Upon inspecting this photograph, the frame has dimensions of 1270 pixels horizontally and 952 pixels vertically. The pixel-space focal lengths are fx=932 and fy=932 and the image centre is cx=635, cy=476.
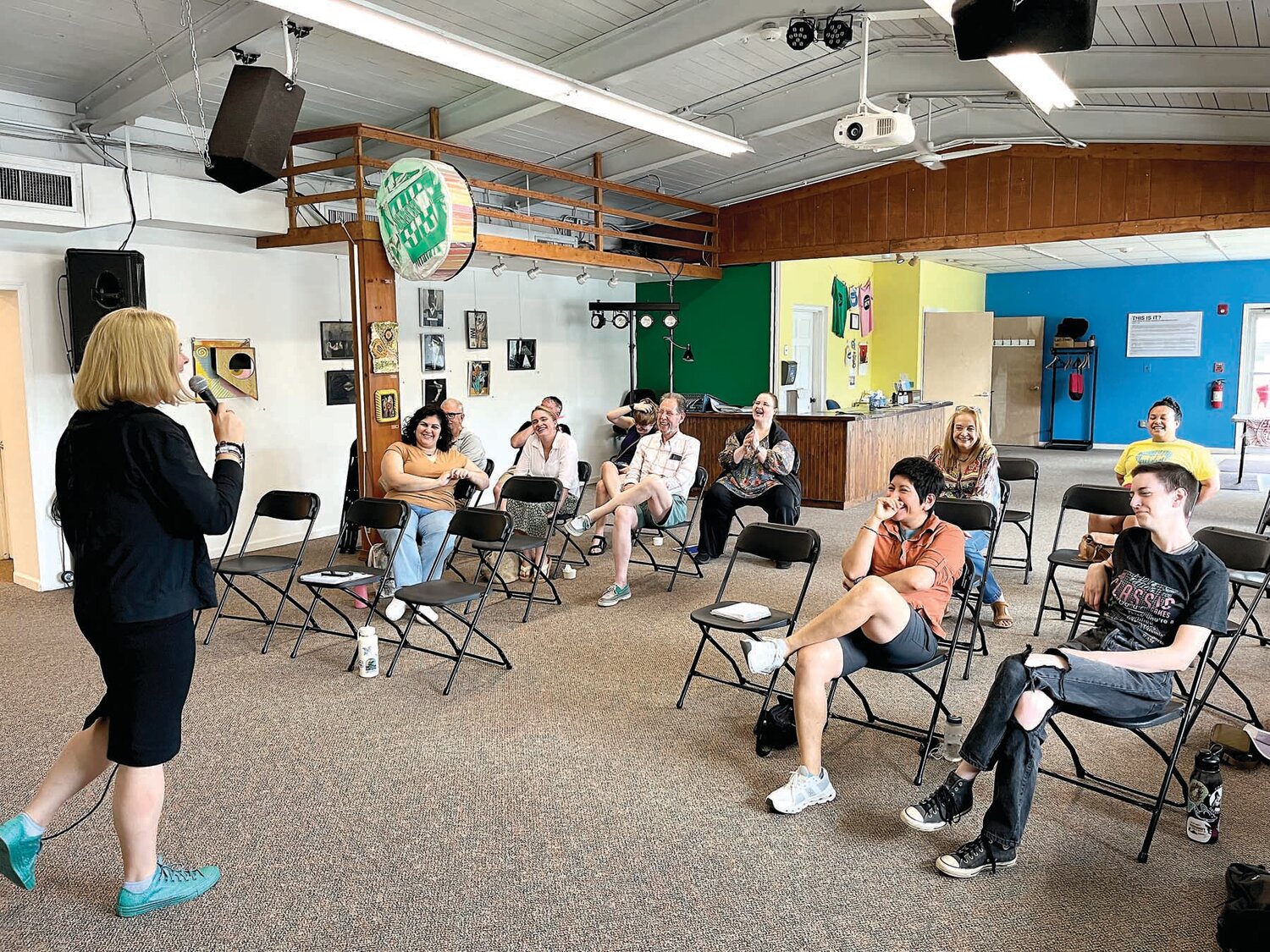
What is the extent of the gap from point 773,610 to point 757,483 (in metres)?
2.69

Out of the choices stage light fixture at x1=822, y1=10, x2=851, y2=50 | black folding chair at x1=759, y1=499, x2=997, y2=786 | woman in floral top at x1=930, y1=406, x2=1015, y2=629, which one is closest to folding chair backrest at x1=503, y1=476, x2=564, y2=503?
black folding chair at x1=759, y1=499, x2=997, y2=786

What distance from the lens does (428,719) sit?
12.7 feet

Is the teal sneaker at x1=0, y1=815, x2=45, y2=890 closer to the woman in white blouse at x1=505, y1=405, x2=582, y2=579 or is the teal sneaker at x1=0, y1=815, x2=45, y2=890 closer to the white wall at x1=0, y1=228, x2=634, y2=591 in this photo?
the woman in white blouse at x1=505, y1=405, x2=582, y2=579

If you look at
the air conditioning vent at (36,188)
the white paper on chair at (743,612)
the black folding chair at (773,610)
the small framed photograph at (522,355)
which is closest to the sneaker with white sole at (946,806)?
the black folding chair at (773,610)

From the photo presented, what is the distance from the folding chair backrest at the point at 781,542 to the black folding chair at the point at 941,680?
0.46 m

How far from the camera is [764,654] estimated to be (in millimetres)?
3348

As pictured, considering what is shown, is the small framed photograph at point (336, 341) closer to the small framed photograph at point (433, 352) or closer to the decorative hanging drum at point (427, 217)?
the small framed photograph at point (433, 352)

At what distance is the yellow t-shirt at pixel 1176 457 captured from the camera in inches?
194

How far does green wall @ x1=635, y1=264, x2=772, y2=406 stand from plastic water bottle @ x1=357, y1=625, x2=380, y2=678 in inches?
253

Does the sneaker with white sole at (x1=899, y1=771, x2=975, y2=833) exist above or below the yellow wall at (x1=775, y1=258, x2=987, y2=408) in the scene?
below

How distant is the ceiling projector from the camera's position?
17.2ft

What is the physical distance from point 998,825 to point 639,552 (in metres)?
4.36

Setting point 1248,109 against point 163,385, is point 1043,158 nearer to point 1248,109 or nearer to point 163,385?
point 1248,109

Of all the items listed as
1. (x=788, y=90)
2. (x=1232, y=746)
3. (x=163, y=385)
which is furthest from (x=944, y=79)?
(x=163, y=385)
